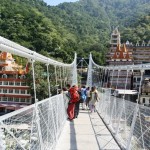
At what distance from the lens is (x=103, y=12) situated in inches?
5423

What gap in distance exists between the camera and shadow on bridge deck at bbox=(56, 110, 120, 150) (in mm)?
4805

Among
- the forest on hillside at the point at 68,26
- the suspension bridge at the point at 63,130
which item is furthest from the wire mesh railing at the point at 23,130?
the forest on hillside at the point at 68,26

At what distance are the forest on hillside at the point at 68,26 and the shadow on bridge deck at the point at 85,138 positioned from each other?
43.3m

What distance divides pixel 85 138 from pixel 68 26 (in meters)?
92.0

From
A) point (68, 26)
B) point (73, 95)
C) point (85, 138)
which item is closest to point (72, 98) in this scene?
point (73, 95)

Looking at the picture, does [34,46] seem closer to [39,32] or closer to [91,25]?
[39,32]

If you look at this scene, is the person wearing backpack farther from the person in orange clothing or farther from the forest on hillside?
the forest on hillside

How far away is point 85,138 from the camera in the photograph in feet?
18.1

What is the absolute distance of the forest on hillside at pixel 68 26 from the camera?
205 feet

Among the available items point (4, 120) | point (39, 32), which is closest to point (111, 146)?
point (4, 120)

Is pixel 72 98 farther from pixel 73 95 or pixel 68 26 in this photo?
pixel 68 26

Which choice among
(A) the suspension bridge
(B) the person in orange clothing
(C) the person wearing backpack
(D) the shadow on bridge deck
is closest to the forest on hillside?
(C) the person wearing backpack

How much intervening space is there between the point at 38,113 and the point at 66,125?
3.34m

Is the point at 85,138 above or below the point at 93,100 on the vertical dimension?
below
